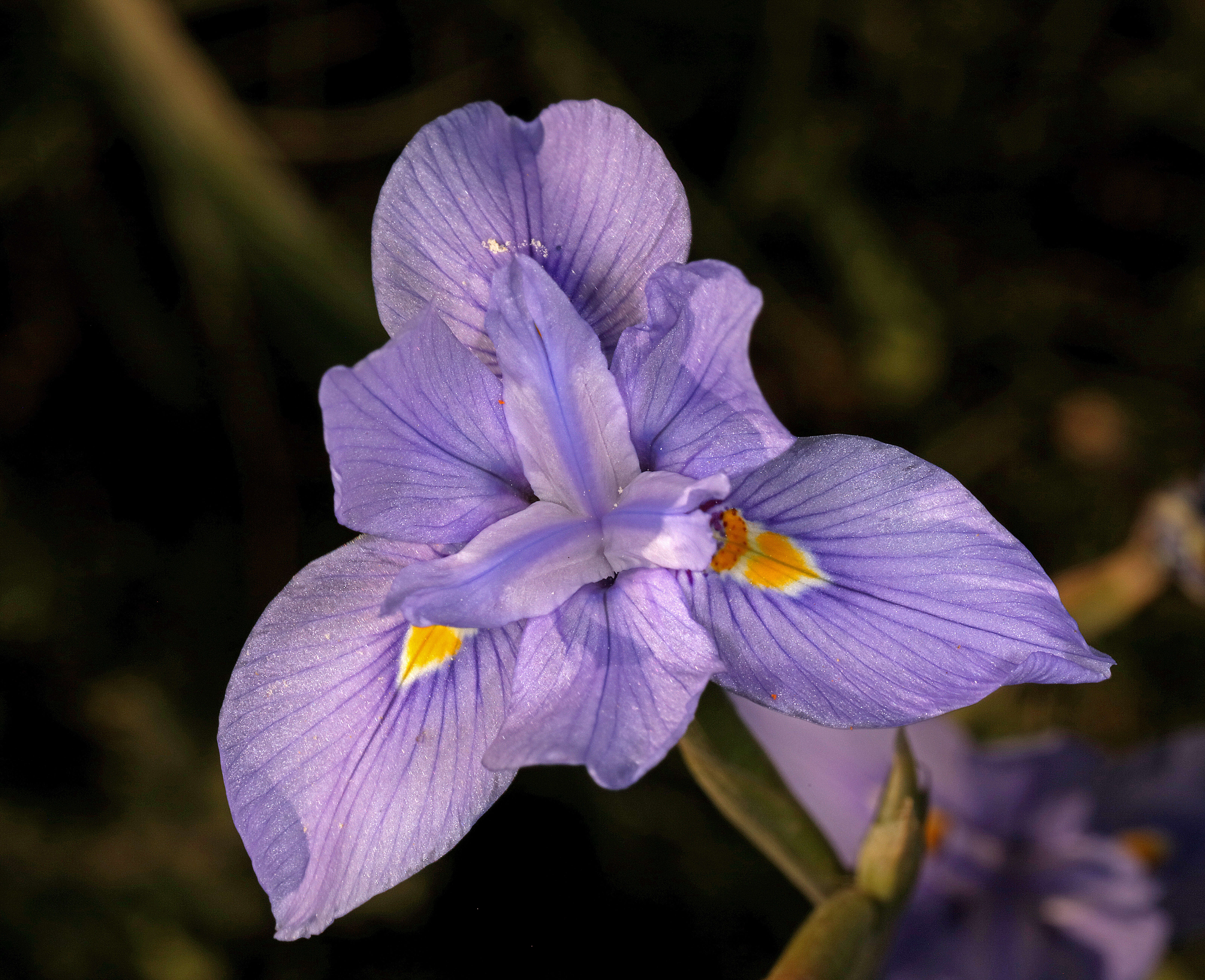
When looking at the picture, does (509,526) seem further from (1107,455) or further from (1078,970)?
(1107,455)

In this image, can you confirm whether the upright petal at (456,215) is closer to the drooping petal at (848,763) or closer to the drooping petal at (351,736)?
the drooping petal at (351,736)

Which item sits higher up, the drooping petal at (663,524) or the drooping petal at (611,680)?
the drooping petal at (663,524)

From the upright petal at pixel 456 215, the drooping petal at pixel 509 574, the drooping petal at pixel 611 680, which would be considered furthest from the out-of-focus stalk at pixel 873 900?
the upright petal at pixel 456 215

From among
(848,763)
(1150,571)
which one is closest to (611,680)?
(848,763)

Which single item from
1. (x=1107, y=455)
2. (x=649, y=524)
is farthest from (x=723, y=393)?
(x=1107, y=455)

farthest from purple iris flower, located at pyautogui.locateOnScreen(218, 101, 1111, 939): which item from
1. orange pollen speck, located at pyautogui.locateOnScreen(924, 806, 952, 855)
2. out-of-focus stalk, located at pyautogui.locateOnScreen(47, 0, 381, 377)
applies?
out-of-focus stalk, located at pyautogui.locateOnScreen(47, 0, 381, 377)

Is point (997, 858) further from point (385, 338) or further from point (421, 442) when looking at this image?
point (385, 338)

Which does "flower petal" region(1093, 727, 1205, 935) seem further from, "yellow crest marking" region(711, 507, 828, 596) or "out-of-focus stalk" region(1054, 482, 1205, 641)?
"yellow crest marking" region(711, 507, 828, 596)
